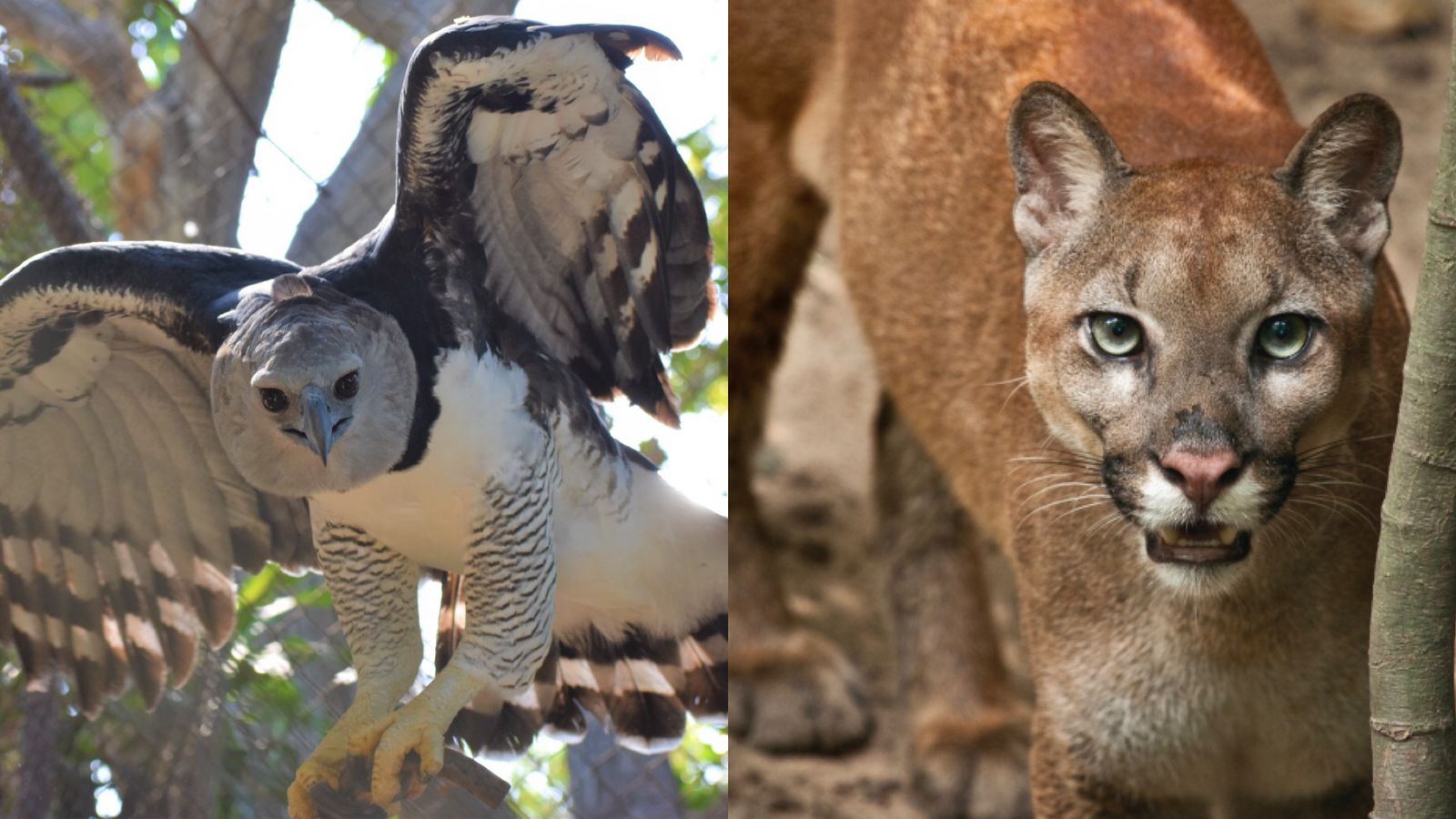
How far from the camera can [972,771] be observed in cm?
301

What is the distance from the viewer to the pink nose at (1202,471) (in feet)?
6.42

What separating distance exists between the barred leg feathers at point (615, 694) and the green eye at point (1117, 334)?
1.05m

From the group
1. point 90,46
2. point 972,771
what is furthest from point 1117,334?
point 90,46

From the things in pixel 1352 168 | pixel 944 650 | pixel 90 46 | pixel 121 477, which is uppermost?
pixel 90 46

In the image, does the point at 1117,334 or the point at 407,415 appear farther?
the point at 407,415

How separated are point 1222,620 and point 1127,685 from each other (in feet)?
0.59

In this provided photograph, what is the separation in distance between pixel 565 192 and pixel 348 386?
0.57 meters

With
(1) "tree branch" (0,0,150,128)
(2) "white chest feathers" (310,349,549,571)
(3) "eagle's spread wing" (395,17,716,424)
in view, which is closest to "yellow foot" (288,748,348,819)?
(2) "white chest feathers" (310,349,549,571)

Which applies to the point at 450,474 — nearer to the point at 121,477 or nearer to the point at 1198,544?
the point at 121,477

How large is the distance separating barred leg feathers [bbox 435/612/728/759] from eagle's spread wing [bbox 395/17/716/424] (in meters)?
0.45

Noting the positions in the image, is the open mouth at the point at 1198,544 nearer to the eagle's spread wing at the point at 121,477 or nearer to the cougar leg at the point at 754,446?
the cougar leg at the point at 754,446

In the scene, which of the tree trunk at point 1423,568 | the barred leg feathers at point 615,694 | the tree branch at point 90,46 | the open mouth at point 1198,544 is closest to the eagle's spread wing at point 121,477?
the tree branch at point 90,46

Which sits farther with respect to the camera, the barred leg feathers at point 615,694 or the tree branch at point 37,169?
the barred leg feathers at point 615,694

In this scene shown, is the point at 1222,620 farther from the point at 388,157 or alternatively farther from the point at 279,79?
the point at 279,79
